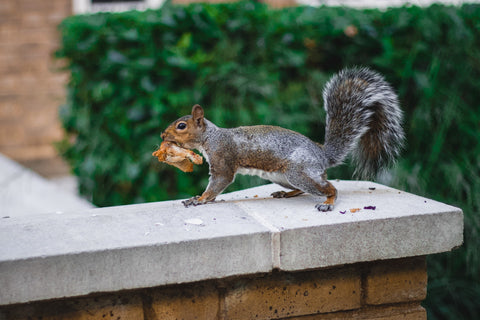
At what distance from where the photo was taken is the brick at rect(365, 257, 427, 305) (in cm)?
142

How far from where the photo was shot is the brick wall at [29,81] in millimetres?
6164

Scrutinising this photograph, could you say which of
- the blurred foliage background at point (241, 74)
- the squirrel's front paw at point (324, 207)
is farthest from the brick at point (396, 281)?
the blurred foliage background at point (241, 74)

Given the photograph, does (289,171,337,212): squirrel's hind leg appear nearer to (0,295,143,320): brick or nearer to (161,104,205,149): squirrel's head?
(161,104,205,149): squirrel's head

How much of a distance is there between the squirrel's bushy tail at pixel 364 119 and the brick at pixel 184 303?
0.67m

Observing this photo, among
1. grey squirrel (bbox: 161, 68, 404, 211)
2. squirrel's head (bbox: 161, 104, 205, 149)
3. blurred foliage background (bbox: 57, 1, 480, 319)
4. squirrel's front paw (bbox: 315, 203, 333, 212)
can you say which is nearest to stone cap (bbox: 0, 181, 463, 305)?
squirrel's front paw (bbox: 315, 203, 333, 212)

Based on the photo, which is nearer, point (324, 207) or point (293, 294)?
point (293, 294)

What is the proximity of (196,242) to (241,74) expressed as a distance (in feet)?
6.49

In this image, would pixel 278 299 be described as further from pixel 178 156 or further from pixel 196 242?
pixel 178 156

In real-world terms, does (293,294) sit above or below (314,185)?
below

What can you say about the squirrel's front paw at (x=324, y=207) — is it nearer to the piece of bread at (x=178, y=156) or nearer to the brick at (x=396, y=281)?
the brick at (x=396, y=281)

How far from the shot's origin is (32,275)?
3.57 feet

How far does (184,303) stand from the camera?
1278 mm

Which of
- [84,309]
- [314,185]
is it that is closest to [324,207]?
[314,185]

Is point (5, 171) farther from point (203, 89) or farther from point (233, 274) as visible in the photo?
point (233, 274)
